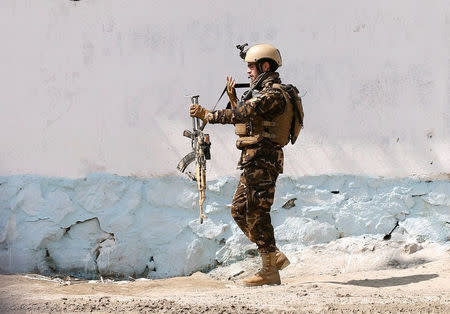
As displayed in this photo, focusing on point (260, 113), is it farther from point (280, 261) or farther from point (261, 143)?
point (280, 261)

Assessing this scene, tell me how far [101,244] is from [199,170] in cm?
113

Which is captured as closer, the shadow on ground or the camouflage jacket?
the camouflage jacket

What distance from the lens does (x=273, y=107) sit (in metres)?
6.63

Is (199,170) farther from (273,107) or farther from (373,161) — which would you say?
(373,161)

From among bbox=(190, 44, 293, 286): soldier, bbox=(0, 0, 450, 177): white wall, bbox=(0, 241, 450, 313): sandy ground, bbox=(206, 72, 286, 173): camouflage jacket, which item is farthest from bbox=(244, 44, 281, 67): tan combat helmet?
bbox=(0, 241, 450, 313): sandy ground

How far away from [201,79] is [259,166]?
1.42 meters

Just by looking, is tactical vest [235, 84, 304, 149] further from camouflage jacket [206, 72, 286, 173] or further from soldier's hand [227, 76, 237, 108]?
soldier's hand [227, 76, 237, 108]

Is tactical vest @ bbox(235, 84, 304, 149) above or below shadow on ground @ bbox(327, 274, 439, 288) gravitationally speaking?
above

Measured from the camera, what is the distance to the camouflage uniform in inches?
261

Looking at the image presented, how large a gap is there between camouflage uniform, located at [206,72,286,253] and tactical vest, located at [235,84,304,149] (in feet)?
0.12

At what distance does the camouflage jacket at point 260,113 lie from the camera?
660 cm

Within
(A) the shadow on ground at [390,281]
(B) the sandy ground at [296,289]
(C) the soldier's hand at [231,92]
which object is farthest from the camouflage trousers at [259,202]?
(A) the shadow on ground at [390,281]

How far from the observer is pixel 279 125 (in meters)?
6.73

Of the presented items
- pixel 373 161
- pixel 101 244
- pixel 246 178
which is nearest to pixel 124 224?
pixel 101 244
